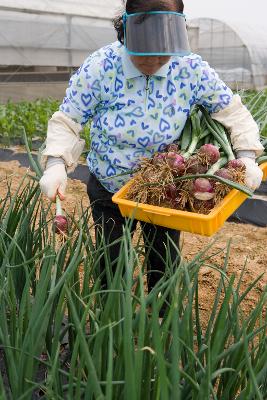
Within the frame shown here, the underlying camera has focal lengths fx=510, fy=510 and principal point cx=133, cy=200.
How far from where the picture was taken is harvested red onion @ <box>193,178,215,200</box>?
1352 mm

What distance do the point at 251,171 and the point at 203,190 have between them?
0.66 feet

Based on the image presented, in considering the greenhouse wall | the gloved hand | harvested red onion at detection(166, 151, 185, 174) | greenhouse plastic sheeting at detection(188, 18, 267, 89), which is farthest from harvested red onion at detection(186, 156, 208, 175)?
greenhouse plastic sheeting at detection(188, 18, 267, 89)

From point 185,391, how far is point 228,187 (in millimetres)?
649

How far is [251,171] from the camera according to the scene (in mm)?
1470

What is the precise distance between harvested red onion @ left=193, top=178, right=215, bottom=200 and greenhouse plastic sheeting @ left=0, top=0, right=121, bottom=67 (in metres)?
6.74

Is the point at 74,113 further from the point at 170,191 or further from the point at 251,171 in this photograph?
the point at 251,171

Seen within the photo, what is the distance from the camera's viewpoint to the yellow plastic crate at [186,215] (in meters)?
1.23

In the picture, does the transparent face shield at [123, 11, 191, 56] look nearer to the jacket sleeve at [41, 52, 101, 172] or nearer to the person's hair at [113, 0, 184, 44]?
the person's hair at [113, 0, 184, 44]

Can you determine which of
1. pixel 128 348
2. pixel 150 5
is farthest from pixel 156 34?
pixel 128 348

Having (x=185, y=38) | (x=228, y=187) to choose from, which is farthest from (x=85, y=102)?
(x=228, y=187)

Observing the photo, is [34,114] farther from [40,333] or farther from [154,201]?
[40,333]

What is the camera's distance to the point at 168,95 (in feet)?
4.96

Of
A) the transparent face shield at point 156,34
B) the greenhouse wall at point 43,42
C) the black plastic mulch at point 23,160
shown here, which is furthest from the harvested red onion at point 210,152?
the greenhouse wall at point 43,42

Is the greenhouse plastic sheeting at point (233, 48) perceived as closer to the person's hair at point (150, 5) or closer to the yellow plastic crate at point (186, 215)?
the person's hair at point (150, 5)
